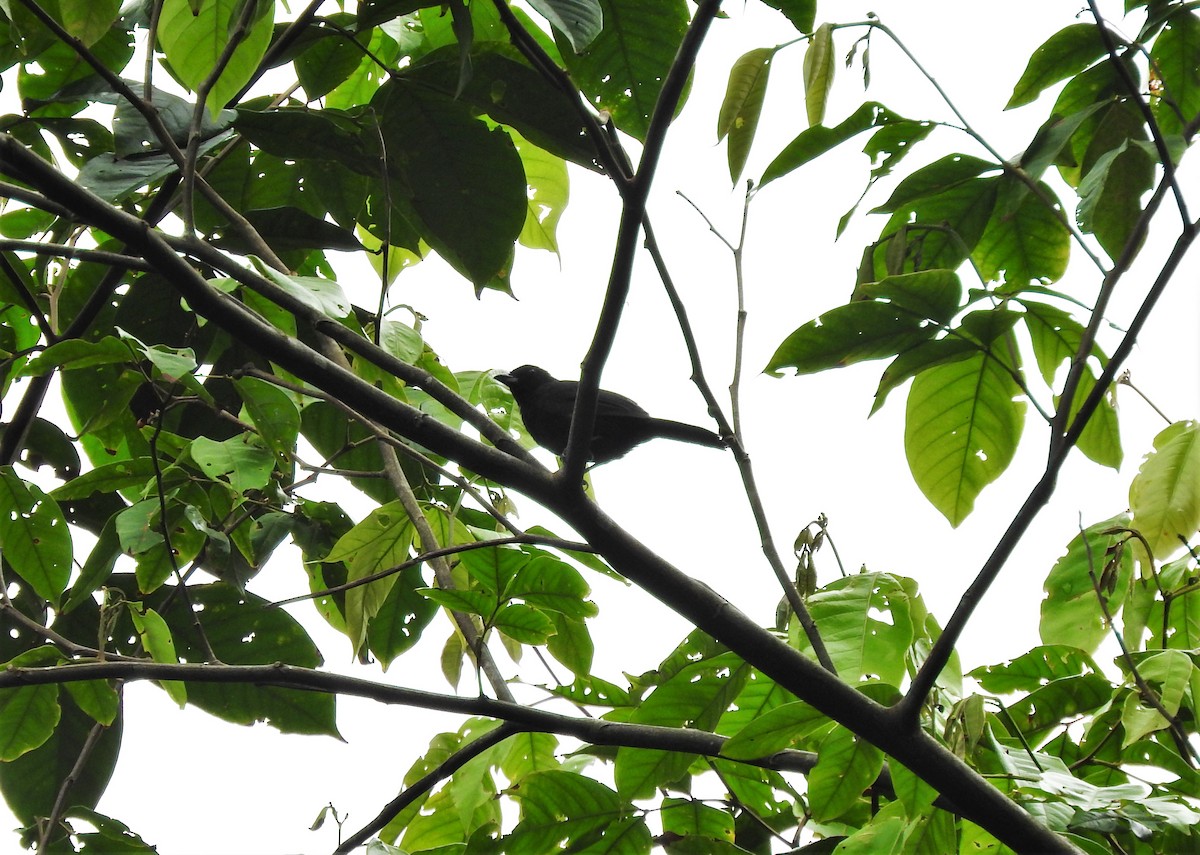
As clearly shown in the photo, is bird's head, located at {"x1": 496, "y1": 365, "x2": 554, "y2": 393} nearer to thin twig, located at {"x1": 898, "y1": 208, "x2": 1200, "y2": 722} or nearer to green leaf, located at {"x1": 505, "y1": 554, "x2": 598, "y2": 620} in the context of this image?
green leaf, located at {"x1": 505, "y1": 554, "x2": 598, "y2": 620}

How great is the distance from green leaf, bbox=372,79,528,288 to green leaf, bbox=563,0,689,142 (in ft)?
0.71

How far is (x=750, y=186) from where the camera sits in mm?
2096

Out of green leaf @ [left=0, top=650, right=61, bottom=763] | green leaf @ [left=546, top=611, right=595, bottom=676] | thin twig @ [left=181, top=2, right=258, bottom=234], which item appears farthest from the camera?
green leaf @ [left=546, top=611, right=595, bottom=676]

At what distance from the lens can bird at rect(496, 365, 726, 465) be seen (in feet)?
16.3

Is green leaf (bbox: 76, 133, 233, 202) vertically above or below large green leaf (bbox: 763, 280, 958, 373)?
above

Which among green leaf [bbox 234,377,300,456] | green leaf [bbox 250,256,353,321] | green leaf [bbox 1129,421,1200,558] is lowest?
green leaf [bbox 1129,421,1200,558]

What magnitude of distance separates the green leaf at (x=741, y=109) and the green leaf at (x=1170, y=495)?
1068 millimetres

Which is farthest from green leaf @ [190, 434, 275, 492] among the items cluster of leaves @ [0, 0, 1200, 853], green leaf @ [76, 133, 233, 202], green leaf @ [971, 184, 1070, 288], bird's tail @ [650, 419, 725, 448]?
bird's tail @ [650, 419, 725, 448]

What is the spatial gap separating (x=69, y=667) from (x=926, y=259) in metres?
1.70

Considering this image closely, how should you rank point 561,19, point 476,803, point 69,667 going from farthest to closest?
point 476,803 → point 69,667 → point 561,19

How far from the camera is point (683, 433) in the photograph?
16.6 feet

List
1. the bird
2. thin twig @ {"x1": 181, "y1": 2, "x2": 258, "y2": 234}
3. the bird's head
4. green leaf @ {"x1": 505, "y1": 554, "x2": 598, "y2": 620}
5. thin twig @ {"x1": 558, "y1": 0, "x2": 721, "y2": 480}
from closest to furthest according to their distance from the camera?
thin twig @ {"x1": 558, "y1": 0, "x2": 721, "y2": 480} < thin twig @ {"x1": 181, "y1": 2, "x2": 258, "y2": 234} < green leaf @ {"x1": 505, "y1": 554, "x2": 598, "y2": 620} < the bird < the bird's head

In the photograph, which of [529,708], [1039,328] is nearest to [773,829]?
[529,708]

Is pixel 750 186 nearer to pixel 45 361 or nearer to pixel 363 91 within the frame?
pixel 45 361
